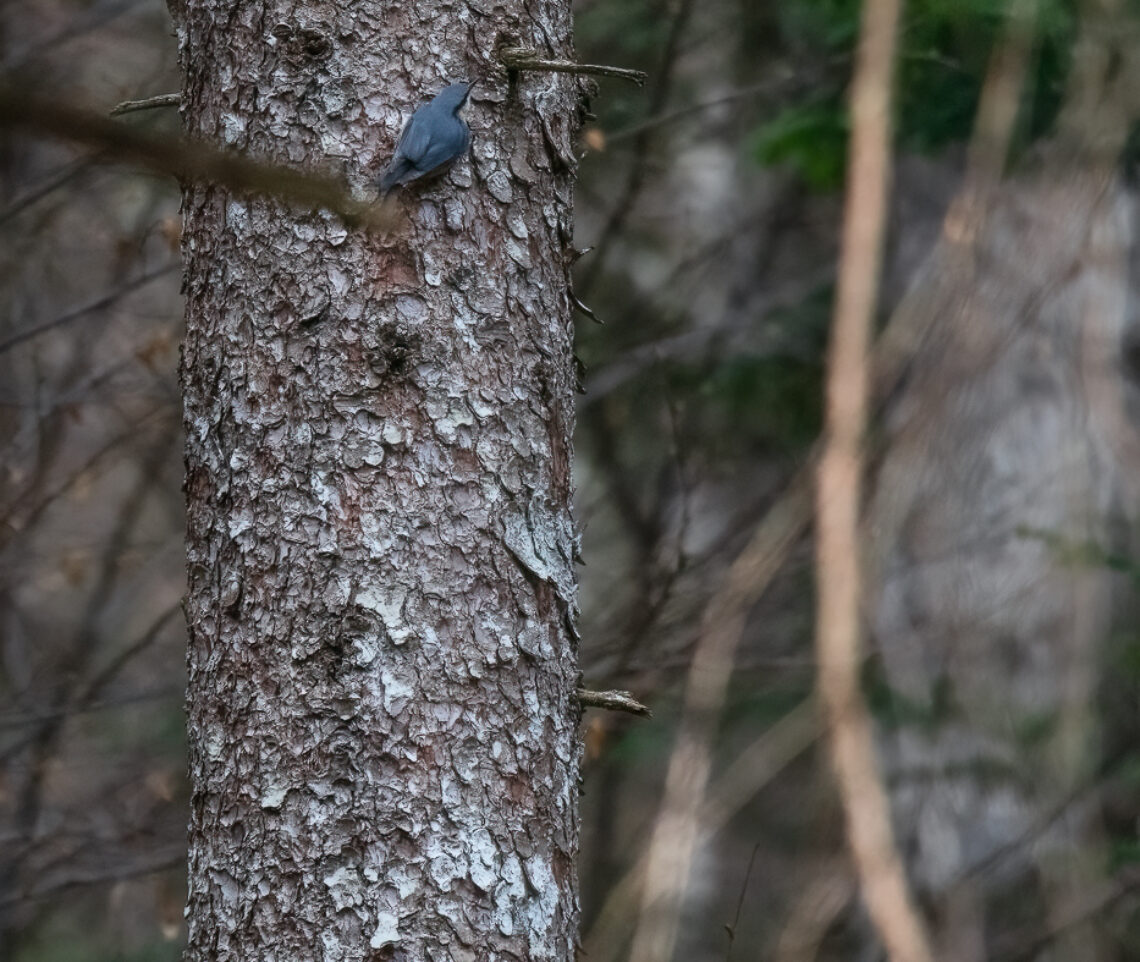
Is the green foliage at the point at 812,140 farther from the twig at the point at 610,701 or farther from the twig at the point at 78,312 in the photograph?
the twig at the point at 610,701

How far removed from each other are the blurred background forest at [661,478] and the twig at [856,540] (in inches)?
64.7

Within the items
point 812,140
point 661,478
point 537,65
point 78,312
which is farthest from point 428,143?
point 661,478

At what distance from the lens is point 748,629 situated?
5102 mm

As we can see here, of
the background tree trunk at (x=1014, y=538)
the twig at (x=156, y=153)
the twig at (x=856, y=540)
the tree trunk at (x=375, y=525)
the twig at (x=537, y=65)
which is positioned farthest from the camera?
the twig at (x=537, y=65)

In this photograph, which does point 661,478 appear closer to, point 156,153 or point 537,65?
point 537,65

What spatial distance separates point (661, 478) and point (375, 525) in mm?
4075

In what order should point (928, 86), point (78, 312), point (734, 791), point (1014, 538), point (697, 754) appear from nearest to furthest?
1. point (734, 791)
2. point (697, 754)
3. point (78, 312)
4. point (928, 86)
5. point (1014, 538)

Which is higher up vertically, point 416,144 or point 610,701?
point 416,144

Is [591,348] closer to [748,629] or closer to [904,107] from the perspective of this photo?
[748,629]

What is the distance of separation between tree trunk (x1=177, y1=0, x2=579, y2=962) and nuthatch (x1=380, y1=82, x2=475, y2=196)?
0.14 ft

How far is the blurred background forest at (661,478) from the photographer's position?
4.04m

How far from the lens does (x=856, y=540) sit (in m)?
1.29

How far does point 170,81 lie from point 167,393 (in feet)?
4.36

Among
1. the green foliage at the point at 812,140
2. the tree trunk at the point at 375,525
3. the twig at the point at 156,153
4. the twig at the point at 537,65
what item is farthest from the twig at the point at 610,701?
the green foliage at the point at 812,140
